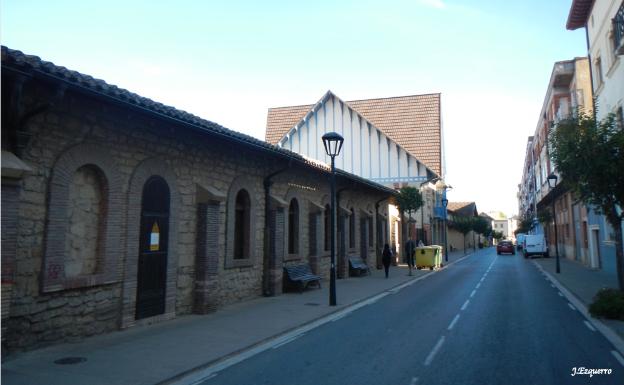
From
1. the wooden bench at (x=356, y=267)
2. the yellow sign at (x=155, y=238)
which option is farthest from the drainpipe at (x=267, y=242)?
the wooden bench at (x=356, y=267)

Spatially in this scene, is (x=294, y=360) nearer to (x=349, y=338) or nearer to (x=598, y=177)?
(x=349, y=338)

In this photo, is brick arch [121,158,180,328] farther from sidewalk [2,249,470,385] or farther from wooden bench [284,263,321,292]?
wooden bench [284,263,321,292]

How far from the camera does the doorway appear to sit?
9.41 meters

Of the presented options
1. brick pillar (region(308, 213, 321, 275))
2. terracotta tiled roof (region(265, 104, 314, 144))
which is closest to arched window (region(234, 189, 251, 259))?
brick pillar (region(308, 213, 321, 275))

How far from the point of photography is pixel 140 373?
20.2ft

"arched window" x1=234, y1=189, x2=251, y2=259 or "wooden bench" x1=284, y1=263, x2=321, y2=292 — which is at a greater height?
"arched window" x1=234, y1=189, x2=251, y2=259

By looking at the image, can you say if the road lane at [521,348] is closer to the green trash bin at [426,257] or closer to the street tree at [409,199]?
the street tree at [409,199]

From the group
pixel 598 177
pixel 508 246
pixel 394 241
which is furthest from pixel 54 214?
pixel 508 246

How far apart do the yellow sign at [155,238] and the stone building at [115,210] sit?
22mm

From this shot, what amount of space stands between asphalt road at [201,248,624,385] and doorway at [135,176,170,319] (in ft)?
10.8

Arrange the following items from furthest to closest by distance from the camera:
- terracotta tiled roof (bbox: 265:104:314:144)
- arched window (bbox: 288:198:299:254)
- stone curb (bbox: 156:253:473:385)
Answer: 1. terracotta tiled roof (bbox: 265:104:314:144)
2. arched window (bbox: 288:198:299:254)
3. stone curb (bbox: 156:253:473:385)

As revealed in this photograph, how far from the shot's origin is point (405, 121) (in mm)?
40250

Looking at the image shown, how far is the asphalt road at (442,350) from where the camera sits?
6020mm

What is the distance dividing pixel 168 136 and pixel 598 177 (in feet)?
33.2
